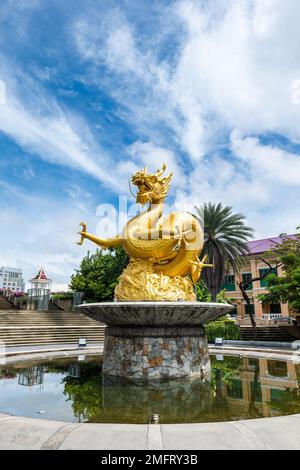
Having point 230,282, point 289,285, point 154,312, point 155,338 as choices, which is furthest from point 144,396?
point 230,282

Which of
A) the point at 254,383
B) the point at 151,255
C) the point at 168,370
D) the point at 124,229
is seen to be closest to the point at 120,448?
the point at 168,370

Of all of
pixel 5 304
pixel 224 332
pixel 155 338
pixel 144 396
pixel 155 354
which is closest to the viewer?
pixel 144 396

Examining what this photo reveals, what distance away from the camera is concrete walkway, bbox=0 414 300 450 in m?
3.49

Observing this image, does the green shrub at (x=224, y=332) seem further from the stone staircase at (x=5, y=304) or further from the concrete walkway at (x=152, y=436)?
the concrete walkway at (x=152, y=436)

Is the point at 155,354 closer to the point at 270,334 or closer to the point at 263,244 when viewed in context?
the point at 270,334

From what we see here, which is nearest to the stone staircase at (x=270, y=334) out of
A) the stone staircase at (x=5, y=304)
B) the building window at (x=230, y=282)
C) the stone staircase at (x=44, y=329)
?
the stone staircase at (x=44, y=329)

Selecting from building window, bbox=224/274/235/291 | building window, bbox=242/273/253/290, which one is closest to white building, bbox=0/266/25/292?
building window, bbox=224/274/235/291

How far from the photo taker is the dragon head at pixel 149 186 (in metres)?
11.0

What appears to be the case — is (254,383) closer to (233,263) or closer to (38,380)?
(38,380)

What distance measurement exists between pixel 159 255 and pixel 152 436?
20.7 feet

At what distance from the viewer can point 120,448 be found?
11.3 feet

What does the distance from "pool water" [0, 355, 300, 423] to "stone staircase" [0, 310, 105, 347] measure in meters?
7.98

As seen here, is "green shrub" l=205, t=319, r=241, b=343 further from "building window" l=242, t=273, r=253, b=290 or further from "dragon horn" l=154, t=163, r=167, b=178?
"building window" l=242, t=273, r=253, b=290

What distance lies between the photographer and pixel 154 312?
7.62 m
